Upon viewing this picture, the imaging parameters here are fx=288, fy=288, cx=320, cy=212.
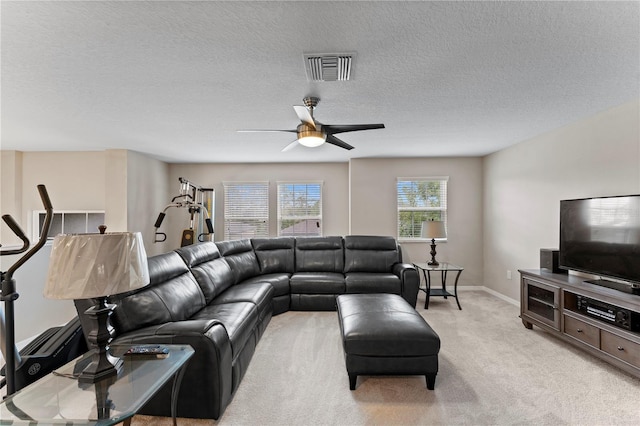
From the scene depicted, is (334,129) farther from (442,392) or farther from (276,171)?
(276,171)

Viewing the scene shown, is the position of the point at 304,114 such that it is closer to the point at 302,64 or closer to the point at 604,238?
the point at 302,64

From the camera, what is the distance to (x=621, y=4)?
4.78 feet

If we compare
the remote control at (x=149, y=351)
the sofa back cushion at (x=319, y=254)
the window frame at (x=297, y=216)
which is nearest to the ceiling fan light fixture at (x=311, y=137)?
the remote control at (x=149, y=351)

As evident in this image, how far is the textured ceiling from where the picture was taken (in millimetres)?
1516

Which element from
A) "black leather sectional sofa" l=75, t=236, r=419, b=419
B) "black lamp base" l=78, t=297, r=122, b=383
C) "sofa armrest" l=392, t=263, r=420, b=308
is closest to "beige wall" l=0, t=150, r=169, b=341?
"black leather sectional sofa" l=75, t=236, r=419, b=419

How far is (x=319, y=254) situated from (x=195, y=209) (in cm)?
237

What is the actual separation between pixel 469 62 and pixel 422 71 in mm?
310

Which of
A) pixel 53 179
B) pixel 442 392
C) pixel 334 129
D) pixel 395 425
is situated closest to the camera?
pixel 395 425

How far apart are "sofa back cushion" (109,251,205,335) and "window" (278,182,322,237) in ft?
9.55

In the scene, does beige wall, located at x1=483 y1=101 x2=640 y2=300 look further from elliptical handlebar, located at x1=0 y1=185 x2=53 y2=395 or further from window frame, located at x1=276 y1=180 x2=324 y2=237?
elliptical handlebar, located at x1=0 y1=185 x2=53 y2=395

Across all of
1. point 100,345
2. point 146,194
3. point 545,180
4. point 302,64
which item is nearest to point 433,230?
point 545,180

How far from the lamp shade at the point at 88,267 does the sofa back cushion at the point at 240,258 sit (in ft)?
9.41

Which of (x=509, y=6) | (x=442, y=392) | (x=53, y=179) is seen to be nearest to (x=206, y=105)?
(x=509, y=6)

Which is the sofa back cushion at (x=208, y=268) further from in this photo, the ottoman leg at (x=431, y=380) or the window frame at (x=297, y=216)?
the ottoman leg at (x=431, y=380)
